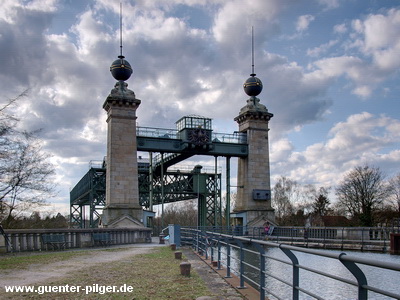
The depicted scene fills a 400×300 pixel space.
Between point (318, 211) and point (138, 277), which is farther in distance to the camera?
point (318, 211)

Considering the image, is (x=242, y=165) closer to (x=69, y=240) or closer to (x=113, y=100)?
(x=113, y=100)

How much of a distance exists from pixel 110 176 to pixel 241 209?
14.9 metres

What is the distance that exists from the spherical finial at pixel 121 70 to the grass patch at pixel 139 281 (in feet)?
88.0

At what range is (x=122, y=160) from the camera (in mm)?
38250

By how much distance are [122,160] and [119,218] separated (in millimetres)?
5201

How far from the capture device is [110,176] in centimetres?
3766

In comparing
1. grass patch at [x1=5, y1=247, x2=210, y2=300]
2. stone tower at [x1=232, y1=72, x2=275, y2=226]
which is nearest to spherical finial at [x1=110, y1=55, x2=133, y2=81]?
stone tower at [x1=232, y1=72, x2=275, y2=226]

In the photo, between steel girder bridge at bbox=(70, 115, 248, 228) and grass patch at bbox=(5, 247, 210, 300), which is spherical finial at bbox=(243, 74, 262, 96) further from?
grass patch at bbox=(5, 247, 210, 300)

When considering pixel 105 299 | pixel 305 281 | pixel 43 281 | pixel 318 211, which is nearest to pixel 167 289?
pixel 105 299

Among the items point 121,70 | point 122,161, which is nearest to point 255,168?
point 122,161

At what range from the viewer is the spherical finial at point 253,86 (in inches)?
1806

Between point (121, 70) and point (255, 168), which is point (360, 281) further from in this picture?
point (255, 168)

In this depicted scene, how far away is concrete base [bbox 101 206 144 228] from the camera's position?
3656 cm

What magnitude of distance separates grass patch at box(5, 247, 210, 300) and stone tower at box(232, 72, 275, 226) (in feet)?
95.8
